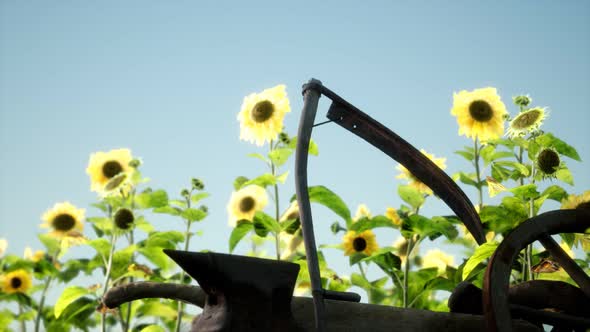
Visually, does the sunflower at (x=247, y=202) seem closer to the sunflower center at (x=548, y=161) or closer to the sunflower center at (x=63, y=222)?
the sunflower center at (x=63, y=222)

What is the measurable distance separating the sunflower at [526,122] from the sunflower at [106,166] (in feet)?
4.42

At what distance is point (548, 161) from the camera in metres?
1.27

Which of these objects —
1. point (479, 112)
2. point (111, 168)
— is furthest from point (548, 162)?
point (111, 168)

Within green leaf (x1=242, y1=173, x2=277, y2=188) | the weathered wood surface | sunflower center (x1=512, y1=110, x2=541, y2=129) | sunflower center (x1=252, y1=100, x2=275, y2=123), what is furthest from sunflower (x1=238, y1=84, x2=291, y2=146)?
the weathered wood surface

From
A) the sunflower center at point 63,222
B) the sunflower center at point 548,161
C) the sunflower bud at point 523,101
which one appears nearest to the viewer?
the sunflower center at point 548,161

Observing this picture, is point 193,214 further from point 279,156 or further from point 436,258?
point 436,258

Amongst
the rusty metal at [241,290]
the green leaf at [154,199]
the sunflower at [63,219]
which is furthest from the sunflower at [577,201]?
the sunflower at [63,219]

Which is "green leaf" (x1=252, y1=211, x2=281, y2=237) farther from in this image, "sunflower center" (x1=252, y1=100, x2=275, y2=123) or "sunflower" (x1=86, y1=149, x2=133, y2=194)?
"sunflower" (x1=86, y1=149, x2=133, y2=194)

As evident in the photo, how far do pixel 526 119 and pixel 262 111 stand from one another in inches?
31.1

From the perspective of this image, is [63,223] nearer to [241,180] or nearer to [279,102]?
[241,180]

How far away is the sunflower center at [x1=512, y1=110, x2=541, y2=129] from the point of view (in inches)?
53.1

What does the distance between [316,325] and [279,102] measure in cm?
136

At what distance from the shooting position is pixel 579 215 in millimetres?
581

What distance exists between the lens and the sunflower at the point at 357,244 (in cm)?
188
